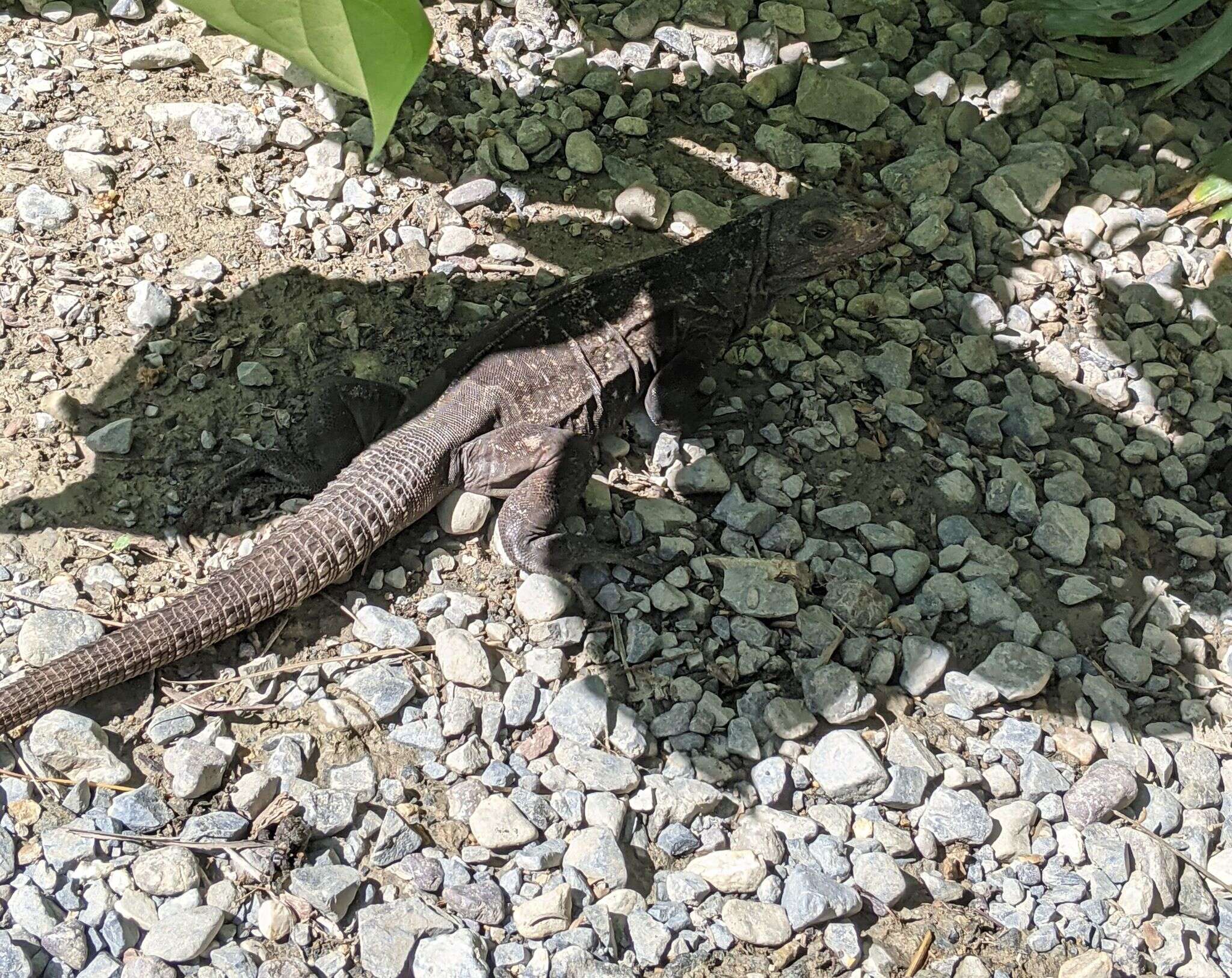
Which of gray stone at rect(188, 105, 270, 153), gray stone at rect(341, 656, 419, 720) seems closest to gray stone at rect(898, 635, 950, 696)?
gray stone at rect(341, 656, 419, 720)

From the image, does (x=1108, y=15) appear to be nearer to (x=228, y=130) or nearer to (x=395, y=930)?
(x=228, y=130)

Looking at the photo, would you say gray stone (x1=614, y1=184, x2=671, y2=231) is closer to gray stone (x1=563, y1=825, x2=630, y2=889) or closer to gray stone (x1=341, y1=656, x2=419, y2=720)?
gray stone (x1=341, y1=656, x2=419, y2=720)

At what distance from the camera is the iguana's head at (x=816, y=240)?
4.57m

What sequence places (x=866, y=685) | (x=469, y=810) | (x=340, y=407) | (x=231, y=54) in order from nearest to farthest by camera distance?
(x=469, y=810), (x=866, y=685), (x=340, y=407), (x=231, y=54)

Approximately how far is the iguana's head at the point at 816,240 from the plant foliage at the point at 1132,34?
6.91 ft

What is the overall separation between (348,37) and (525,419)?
3075 mm

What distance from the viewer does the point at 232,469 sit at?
375 centimetres

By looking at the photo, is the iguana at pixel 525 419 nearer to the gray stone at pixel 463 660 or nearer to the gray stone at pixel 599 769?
the gray stone at pixel 463 660

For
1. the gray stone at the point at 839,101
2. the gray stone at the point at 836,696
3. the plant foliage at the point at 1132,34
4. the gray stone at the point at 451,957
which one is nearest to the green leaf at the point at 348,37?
the gray stone at the point at 451,957

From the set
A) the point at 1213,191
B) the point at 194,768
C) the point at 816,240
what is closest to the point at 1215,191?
the point at 1213,191

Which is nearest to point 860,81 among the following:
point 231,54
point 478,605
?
point 231,54

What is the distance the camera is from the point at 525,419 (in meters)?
4.12

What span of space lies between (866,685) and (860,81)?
11.0 ft

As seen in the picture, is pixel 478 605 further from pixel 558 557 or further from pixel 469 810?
pixel 469 810
